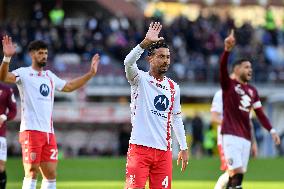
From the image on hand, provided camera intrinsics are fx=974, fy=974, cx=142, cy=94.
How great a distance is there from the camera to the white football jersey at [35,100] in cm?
1412

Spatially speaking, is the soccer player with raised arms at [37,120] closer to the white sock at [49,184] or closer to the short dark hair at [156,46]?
the white sock at [49,184]

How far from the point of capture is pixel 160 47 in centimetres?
1166

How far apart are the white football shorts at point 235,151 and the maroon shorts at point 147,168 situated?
12.9 ft

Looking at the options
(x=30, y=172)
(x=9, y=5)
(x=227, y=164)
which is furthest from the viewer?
(x=9, y=5)

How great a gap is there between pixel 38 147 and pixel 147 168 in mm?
2769

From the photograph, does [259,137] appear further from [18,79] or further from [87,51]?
[18,79]

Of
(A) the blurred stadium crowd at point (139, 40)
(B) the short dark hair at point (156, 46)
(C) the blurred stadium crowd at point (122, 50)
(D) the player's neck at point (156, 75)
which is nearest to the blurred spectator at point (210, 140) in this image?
(C) the blurred stadium crowd at point (122, 50)

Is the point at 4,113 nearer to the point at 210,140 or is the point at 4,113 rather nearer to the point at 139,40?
the point at 210,140

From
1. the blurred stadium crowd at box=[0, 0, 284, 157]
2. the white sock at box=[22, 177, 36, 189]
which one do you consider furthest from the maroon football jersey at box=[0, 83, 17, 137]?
the blurred stadium crowd at box=[0, 0, 284, 157]

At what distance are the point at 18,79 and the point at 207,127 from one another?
24403 mm

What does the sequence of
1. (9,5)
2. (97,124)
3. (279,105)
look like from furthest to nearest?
(9,5) → (279,105) → (97,124)

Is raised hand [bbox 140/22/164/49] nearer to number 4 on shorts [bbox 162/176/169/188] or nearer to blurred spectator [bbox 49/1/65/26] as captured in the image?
number 4 on shorts [bbox 162/176/169/188]

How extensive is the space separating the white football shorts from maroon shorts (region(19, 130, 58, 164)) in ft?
9.92

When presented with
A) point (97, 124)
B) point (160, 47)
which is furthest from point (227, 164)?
point (97, 124)
